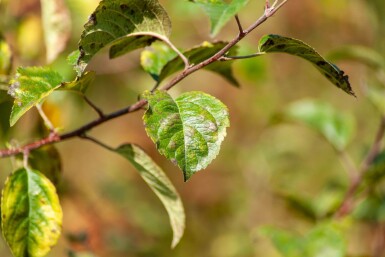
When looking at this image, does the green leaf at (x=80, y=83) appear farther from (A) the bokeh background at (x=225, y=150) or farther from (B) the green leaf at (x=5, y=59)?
(A) the bokeh background at (x=225, y=150)

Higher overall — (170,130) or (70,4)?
(70,4)

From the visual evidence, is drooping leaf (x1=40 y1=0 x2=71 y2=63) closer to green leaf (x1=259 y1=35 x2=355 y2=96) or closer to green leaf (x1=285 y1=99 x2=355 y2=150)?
green leaf (x1=259 y1=35 x2=355 y2=96)

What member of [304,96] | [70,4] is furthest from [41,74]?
[304,96]

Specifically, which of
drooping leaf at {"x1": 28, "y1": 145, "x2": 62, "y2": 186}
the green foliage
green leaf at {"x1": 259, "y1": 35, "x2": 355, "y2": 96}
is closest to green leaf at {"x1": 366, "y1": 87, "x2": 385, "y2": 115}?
the green foliage

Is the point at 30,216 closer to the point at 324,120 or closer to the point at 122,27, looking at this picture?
the point at 122,27

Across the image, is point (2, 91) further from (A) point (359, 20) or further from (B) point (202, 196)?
(A) point (359, 20)

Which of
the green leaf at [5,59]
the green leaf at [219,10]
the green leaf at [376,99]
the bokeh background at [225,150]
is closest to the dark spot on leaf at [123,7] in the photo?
the green leaf at [219,10]

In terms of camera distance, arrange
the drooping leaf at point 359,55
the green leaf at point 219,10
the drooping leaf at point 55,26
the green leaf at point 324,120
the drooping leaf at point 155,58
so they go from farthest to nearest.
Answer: the green leaf at point 324,120
the drooping leaf at point 359,55
the drooping leaf at point 55,26
the drooping leaf at point 155,58
the green leaf at point 219,10
